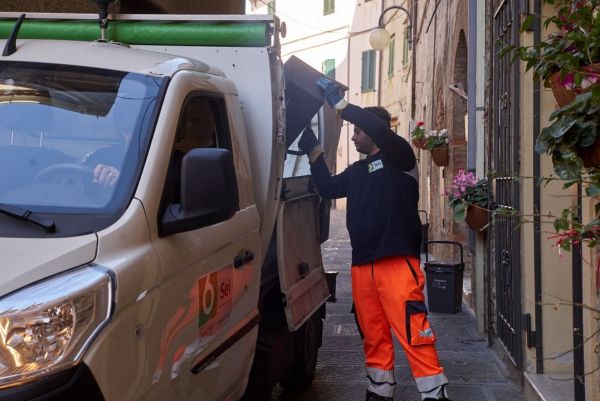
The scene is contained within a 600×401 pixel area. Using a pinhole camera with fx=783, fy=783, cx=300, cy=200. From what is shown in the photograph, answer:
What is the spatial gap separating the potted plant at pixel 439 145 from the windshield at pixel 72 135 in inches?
323

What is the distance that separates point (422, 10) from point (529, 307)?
12057mm

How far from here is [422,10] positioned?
53.5 feet

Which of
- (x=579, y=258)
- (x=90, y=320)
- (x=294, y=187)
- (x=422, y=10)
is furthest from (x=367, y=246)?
(x=422, y=10)

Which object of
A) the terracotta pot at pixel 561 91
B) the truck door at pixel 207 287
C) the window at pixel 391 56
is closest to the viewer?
the terracotta pot at pixel 561 91

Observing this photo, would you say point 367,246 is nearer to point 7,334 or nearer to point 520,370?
point 520,370

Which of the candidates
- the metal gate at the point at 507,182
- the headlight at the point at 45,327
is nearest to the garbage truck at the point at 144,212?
the headlight at the point at 45,327

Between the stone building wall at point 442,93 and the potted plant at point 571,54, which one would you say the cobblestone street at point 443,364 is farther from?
the potted plant at point 571,54

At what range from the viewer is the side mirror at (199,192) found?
2.81m

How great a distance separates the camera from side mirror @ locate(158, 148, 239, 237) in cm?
281

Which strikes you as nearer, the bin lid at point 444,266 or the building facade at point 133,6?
the building facade at point 133,6

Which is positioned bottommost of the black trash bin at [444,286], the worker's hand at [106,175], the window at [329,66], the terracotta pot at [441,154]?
the black trash bin at [444,286]

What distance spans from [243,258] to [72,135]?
105 centimetres

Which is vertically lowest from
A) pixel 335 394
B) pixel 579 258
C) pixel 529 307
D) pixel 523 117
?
pixel 335 394

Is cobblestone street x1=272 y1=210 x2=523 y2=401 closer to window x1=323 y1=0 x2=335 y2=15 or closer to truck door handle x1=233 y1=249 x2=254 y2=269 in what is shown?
truck door handle x1=233 y1=249 x2=254 y2=269
